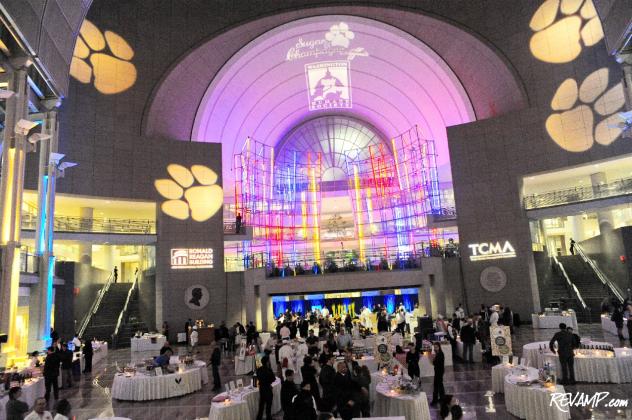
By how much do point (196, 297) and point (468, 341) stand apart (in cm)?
1729

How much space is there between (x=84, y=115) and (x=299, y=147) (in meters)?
25.1

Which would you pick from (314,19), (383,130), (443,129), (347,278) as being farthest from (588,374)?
(383,130)

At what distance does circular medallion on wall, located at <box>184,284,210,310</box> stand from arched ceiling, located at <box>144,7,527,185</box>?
10282 mm

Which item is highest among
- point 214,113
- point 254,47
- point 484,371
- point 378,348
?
point 254,47

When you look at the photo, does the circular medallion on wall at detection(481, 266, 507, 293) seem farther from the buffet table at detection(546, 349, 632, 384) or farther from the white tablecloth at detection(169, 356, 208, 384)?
the white tablecloth at detection(169, 356, 208, 384)

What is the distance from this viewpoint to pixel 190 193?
28.7 metres

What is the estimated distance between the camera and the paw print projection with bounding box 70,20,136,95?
26828mm

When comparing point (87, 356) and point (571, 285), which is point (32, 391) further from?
point (571, 285)

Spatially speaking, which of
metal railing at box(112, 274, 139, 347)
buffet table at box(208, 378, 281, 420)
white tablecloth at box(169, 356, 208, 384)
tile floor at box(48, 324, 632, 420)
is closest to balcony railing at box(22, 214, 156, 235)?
metal railing at box(112, 274, 139, 347)

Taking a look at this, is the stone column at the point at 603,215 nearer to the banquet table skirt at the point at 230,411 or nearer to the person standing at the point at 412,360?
the person standing at the point at 412,360

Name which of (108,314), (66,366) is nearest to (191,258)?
(108,314)

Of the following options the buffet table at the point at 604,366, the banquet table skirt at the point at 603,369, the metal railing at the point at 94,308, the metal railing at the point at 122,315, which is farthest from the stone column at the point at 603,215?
the metal railing at the point at 94,308

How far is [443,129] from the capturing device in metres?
37.8

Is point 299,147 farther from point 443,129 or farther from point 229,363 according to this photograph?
point 229,363
